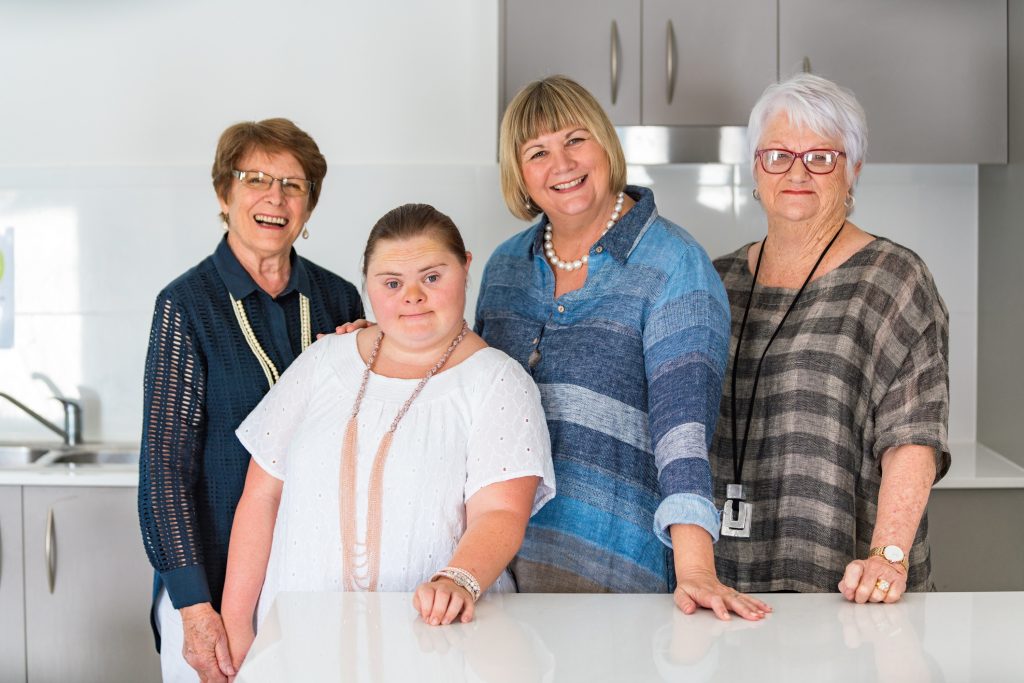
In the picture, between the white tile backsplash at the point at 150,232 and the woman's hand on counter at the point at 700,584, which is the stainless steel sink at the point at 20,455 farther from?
the woman's hand on counter at the point at 700,584

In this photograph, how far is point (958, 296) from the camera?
3.19 m

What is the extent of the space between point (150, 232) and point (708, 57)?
5.49 ft

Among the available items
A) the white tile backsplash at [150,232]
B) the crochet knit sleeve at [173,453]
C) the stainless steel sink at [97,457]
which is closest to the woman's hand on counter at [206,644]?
the crochet knit sleeve at [173,453]

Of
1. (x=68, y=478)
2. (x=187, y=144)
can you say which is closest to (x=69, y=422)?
(x=68, y=478)

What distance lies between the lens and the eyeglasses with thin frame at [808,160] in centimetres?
192

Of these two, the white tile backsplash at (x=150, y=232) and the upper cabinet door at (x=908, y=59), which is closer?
the upper cabinet door at (x=908, y=59)

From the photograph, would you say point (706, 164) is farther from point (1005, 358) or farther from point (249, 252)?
point (249, 252)

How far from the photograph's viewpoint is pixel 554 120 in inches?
69.7

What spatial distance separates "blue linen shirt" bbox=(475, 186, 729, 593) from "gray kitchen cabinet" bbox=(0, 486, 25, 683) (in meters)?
1.60

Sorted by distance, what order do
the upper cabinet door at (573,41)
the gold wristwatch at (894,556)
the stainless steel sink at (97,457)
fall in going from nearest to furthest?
Result: the gold wristwatch at (894,556) < the upper cabinet door at (573,41) < the stainless steel sink at (97,457)

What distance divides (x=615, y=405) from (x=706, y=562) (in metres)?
0.33

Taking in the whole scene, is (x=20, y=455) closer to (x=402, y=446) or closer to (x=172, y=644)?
(x=172, y=644)

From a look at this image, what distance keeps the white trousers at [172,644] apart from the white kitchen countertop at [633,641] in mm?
534

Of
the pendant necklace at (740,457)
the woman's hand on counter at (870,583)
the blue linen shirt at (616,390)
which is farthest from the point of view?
the pendant necklace at (740,457)
